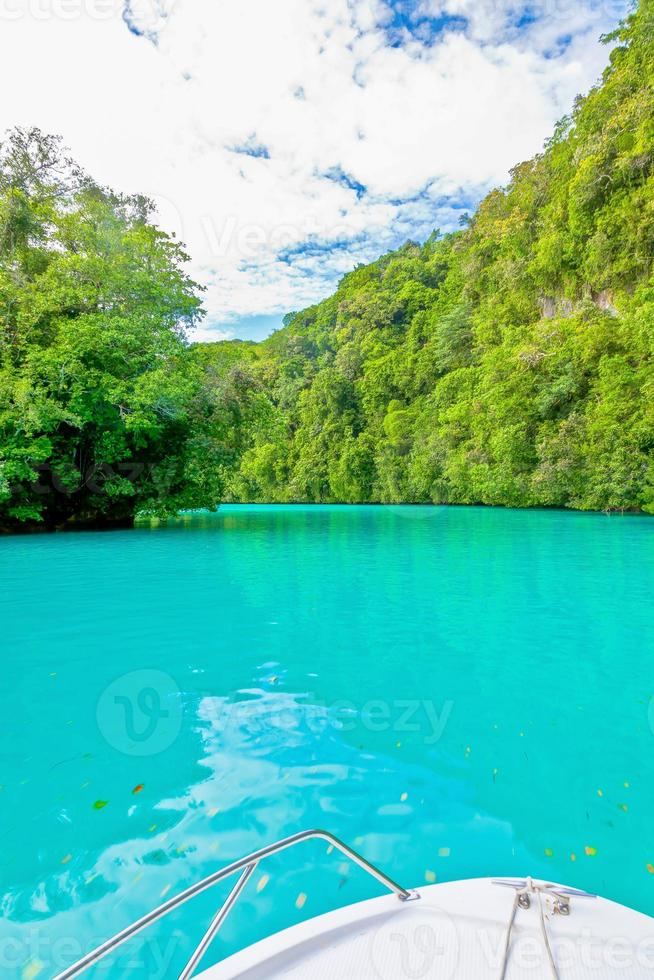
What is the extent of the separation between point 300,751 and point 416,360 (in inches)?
1975

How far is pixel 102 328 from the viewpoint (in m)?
18.1

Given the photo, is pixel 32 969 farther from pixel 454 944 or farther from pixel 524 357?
pixel 524 357

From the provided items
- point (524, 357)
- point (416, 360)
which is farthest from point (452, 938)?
point (416, 360)

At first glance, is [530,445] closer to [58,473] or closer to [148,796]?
[58,473]

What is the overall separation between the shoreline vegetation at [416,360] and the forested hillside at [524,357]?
140 mm

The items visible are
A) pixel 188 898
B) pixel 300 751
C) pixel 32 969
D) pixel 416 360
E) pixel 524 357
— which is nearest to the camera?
pixel 188 898

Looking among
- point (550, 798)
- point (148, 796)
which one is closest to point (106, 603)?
point (148, 796)

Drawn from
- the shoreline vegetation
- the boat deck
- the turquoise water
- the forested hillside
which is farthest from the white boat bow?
the forested hillside

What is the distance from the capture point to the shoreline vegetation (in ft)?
58.3

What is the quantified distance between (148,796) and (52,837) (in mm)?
510

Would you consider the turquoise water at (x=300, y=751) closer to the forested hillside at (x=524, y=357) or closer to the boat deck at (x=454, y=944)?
the boat deck at (x=454, y=944)

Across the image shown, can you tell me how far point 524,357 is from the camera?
30500 millimetres

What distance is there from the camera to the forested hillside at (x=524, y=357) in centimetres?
2578

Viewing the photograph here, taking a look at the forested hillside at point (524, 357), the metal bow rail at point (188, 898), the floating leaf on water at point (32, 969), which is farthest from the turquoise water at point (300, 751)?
the forested hillside at point (524, 357)
